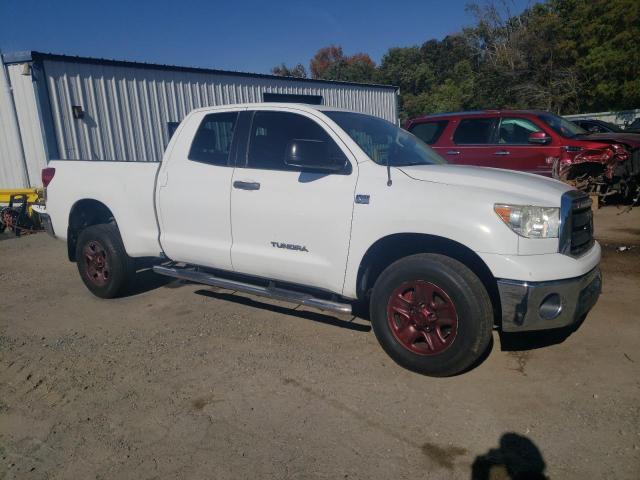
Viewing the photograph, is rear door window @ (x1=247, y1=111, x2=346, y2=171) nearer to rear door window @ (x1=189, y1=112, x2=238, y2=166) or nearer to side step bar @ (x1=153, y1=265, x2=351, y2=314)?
rear door window @ (x1=189, y1=112, x2=238, y2=166)

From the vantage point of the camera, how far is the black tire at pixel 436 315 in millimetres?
3260

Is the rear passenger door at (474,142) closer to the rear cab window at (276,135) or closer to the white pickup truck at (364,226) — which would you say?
the white pickup truck at (364,226)

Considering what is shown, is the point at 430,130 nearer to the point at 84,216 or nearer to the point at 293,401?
the point at 84,216

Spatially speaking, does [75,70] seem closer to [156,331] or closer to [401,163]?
[156,331]

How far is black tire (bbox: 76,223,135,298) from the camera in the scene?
528cm

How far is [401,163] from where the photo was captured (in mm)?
4008

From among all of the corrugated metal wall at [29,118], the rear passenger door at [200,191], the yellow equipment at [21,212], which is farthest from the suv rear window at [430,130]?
the yellow equipment at [21,212]

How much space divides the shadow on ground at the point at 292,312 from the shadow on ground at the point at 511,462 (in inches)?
72.8

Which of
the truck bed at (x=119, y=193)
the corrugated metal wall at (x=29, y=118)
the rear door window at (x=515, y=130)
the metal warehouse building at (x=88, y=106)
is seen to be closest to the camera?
the truck bed at (x=119, y=193)

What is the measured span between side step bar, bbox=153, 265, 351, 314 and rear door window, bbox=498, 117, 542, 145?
6.19 meters

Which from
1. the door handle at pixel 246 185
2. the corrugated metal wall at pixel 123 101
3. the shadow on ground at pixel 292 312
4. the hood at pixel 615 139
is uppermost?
the corrugated metal wall at pixel 123 101

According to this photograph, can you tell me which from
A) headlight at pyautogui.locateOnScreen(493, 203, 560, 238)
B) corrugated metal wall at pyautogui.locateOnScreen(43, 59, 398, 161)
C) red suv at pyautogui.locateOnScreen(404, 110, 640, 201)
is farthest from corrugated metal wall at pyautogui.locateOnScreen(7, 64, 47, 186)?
headlight at pyautogui.locateOnScreen(493, 203, 560, 238)

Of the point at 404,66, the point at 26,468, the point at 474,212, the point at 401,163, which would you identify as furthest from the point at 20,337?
the point at 404,66

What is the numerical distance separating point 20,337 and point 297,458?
3.27 metres
